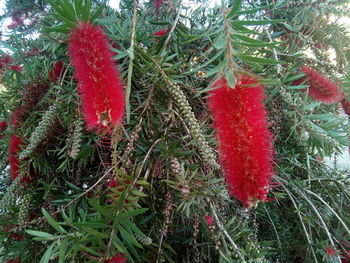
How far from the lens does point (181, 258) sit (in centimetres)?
61

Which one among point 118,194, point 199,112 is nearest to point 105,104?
point 118,194

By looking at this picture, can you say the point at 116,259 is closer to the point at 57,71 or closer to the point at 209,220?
the point at 209,220

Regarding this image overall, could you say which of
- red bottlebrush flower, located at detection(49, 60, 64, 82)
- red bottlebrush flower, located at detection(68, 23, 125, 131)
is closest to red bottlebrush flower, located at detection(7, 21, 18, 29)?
red bottlebrush flower, located at detection(49, 60, 64, 82)

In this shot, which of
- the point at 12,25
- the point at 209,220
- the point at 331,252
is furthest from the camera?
the point at 12,25

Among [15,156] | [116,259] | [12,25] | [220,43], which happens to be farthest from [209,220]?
[12,25]

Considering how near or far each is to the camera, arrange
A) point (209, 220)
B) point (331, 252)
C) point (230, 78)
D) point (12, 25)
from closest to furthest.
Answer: point (230, 78), point (209, 220), point (331, 252), point (12, 25)

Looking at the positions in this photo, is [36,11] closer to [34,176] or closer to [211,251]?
[34,176]

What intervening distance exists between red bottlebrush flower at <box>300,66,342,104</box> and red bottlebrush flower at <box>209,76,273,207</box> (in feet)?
0.88

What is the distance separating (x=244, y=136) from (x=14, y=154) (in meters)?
0.48

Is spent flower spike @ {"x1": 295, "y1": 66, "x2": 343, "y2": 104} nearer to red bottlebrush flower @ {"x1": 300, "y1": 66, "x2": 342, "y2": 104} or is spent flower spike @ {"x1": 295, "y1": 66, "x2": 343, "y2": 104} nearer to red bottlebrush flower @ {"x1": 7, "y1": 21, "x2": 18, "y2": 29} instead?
red bottlebrush flower @ {"x1": 300, "y1": 66, "x2": 342, "y2": 104}

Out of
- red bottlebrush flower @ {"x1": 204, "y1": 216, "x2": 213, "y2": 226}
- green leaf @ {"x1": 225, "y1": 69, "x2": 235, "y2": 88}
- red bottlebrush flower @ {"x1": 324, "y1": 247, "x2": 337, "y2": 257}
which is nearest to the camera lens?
green leaf @ {"x1": 225, "y1": 69, "x2": 235, "y2": 88}

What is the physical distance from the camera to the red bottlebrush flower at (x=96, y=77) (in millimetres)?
339

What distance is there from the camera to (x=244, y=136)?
0.37 metres

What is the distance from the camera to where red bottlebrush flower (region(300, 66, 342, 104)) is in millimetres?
575
